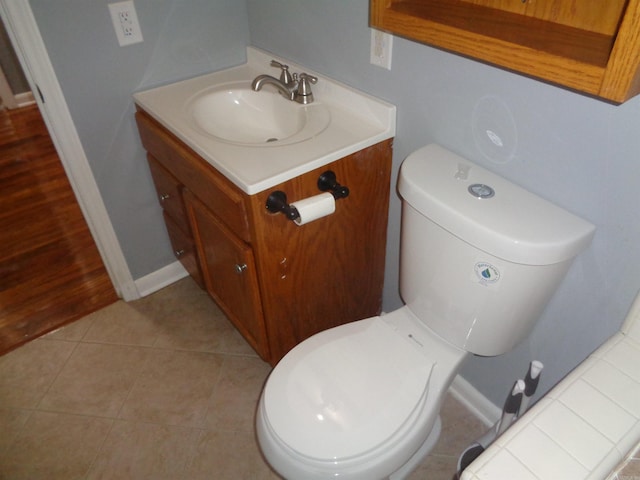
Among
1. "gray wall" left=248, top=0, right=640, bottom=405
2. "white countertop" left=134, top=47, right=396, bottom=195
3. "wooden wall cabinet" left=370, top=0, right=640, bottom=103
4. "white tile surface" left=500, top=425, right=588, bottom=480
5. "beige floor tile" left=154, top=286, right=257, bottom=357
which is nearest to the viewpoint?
"wooden wall cabinet" left=370, top=0, right=640, bottom=103

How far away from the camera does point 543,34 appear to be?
30.5 inches

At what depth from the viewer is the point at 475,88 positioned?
1.02 meters

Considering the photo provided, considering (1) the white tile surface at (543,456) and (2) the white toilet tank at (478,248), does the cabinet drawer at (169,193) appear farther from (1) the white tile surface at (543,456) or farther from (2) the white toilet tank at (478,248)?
(1) the white tile surface at (543,456)

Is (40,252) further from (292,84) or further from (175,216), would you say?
(292,84)

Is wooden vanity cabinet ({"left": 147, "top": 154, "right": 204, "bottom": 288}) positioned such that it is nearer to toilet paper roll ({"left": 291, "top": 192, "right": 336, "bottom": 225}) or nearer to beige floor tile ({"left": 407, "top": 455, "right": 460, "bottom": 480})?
Result: toilet paper roll ({"left": 291, "top": 192, "right": 336, "bottom": 225})

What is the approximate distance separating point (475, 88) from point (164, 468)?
1349 mm

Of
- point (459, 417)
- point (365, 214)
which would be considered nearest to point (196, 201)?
point (365, 214)

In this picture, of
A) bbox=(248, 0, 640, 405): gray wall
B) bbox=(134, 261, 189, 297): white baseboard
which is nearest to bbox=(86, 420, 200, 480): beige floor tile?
bbox=(134, 261, 189, 297): white baseboard

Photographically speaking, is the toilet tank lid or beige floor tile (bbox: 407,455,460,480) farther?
beige floor tile (bbox: 407,455,460,480)

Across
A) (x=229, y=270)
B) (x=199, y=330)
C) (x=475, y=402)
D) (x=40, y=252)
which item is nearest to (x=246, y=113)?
(x=229, y=270)

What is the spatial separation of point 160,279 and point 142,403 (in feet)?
1.83

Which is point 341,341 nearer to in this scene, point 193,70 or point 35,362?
point 193,70

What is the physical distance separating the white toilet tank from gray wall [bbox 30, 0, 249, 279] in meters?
0.89

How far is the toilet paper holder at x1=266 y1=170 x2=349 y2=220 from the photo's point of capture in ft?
3.59
